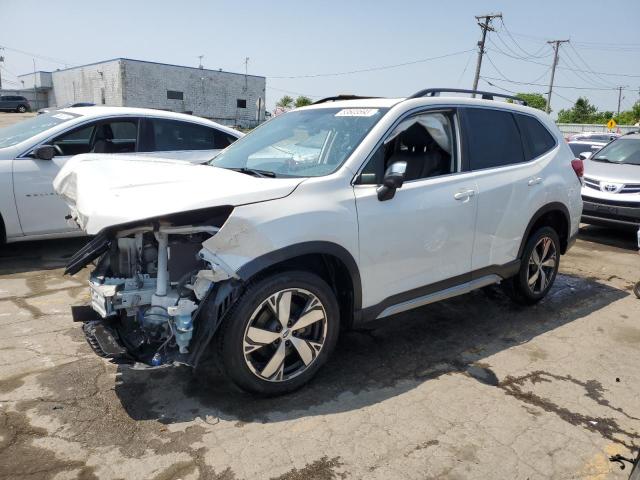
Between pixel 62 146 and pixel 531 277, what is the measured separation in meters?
5.23

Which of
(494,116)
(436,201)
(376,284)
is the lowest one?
(376,284)

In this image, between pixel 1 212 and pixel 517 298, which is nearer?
pixel 517 298

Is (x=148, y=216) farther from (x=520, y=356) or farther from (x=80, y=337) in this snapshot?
(x=520, y=356)

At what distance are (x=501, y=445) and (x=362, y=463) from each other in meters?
0.81

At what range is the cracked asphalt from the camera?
2.69 m

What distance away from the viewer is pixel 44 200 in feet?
18.6

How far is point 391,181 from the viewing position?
3328 millimetres

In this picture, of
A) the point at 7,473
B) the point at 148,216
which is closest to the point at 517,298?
the point at 148,216

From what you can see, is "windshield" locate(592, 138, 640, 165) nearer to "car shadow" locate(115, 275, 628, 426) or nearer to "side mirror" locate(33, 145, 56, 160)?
"car shadow" locate(115, 275, 628, 426)

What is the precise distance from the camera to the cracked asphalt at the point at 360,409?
2686 millimetres

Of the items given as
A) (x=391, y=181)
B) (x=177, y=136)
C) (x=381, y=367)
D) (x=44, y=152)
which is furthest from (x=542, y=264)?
(x=44, y=152)

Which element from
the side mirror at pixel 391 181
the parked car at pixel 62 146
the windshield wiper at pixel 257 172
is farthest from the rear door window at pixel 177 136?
the side mirror at pixel 391 181

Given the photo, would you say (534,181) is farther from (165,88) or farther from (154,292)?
(165,88)

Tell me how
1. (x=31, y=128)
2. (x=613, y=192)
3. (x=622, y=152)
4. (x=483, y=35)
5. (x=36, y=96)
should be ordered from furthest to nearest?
(x=36, y=96)
(x=483, y=35)
(x=622, y=152)
(x=613, y=192)
(x=31, y=128)
